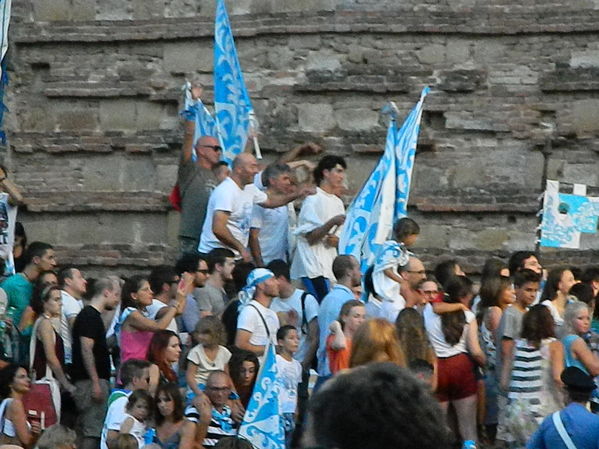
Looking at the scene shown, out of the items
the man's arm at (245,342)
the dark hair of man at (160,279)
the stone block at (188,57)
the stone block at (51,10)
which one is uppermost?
the stone block at (51,10)

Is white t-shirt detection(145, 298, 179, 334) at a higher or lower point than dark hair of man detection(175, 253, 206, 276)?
lower

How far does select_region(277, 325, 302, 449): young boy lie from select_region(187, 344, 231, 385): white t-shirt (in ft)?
1.32

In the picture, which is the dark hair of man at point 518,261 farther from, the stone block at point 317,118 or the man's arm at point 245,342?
the stone block at point 317,118

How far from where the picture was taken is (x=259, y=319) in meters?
12.6

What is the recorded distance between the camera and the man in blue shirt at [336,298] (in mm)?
12242

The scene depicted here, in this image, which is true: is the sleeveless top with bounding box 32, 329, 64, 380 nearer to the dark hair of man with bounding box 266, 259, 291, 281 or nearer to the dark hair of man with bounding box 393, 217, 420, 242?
the dark hair of man with bounding box 266, 259, 291, 281

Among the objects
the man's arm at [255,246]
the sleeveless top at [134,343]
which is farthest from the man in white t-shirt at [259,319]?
the man's arm at [255,246]

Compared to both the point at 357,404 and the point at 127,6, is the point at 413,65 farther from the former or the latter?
the point at 357,404

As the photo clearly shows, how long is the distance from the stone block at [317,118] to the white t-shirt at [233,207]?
399 cm

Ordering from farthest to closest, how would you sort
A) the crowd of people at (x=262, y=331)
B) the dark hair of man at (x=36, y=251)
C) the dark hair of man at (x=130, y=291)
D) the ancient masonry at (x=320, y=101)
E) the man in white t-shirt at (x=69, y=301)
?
1. the ancient masonry at (x=320, y=101)
2. the dark hair of man at (x=36, y=251)
3. the man in white t-shirt at (x=69, y=301)
4. the dark hair of man at (x=130, y=291)
5. the crowd of people at (x=262, y=331)

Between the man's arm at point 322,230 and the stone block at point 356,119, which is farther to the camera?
the stone block at point 356,119

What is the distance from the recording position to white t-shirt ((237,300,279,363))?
1255 centimetres

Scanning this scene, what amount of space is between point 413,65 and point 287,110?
4.92ft

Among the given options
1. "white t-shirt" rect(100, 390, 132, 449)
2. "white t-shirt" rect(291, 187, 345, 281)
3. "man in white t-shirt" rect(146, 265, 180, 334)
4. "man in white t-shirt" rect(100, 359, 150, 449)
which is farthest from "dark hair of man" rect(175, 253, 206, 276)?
"white t-shirt" rect(100, 390, 132, 449)
